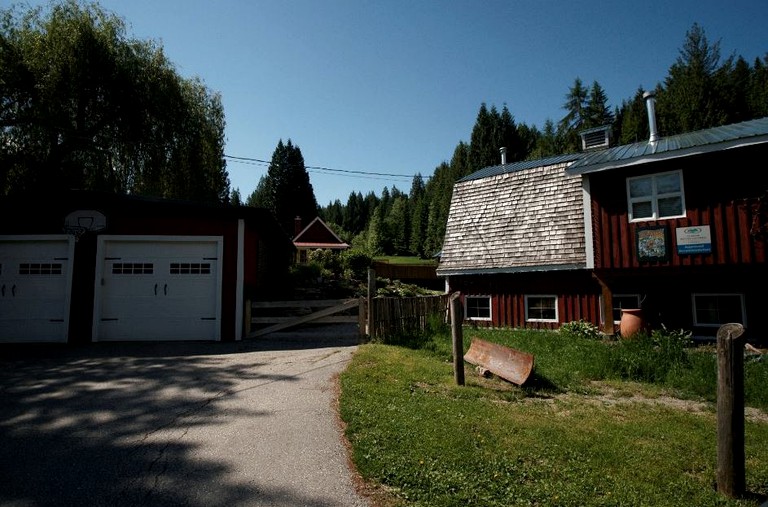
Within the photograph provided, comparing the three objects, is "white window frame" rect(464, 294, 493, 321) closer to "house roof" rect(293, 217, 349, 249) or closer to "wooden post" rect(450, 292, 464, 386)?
"wooden post" rect(450, 292, 464, 386)

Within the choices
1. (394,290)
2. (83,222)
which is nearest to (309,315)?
(83,222)

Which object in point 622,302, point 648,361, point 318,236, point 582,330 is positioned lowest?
point 648,361

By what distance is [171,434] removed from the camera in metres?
→ 4.29

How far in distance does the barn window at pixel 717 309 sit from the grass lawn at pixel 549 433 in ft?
9.79

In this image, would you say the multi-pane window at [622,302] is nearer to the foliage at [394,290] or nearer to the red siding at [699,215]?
the red siding at [699,215]

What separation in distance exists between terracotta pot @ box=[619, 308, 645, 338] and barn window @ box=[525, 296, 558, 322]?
2.04m

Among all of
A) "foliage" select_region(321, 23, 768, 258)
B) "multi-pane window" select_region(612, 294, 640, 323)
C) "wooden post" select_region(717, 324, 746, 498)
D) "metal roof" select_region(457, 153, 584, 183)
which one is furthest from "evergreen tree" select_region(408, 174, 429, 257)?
"wooden post" select_region(717, 324, 746, 498)

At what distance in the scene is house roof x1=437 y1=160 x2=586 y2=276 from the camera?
12.5 meters

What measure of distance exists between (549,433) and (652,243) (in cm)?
843

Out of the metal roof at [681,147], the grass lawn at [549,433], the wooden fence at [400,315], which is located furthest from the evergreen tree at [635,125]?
the grass lawn at [549,433]

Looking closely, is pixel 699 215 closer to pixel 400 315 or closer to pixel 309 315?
pixel 400 315

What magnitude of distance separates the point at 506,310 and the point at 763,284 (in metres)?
6.46

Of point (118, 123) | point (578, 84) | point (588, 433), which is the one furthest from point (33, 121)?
point (578, 84)

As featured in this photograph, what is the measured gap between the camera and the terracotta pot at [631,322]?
1059 centimetres
